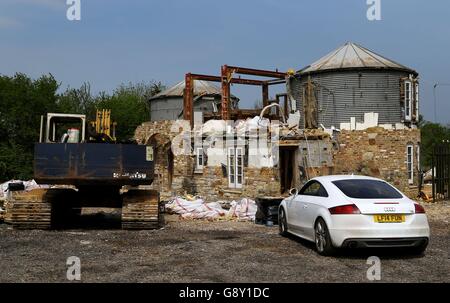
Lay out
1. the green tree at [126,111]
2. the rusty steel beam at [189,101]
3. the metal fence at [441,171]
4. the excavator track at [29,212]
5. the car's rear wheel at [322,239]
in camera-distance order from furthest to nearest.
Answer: the green tree at [126,111] → the rusty steel beam at [189,101] → the metal fence at [441,171] → the excavator track at [29,212] → the car's rear wheel at [322,239]

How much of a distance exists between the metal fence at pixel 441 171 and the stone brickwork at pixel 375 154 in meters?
1.26

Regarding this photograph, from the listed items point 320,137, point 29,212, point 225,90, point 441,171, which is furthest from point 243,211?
point 225,90

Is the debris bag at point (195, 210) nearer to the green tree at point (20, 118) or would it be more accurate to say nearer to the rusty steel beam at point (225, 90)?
the rusty steel beam at point (225, 90)

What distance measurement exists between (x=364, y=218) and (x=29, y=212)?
829 centimetres

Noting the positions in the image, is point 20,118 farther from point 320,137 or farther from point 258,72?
point 320,137

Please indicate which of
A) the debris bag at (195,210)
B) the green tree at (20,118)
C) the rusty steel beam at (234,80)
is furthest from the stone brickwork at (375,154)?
the green tree at (20,118)

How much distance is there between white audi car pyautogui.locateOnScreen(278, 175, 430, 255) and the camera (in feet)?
27.7

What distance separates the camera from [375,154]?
21719 millimetres

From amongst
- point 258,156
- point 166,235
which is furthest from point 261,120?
point 166,235

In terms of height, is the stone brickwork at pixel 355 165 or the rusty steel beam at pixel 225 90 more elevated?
the rusty steel beam at pixel 225 90

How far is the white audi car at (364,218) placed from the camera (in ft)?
27.7

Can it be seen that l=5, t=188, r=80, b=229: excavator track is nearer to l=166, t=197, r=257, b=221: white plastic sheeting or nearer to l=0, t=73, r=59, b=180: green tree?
l=166, t=197, r=257, b=221: white plastic sheeting

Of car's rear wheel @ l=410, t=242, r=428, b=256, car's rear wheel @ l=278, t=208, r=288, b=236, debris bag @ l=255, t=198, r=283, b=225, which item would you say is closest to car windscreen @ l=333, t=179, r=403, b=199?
car's rear wheel @ l=410, t=242, r=428, b=256
